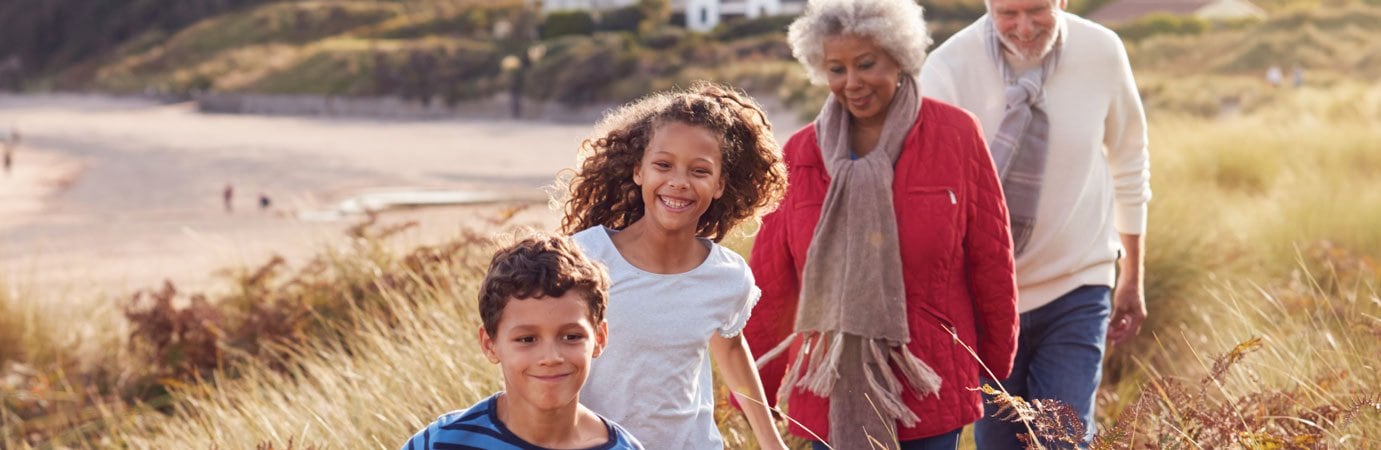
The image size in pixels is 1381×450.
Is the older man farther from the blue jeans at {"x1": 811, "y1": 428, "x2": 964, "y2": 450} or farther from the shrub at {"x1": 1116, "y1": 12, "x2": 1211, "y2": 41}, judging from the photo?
the shrub at {"x1": 1116, "y1": 12, "x2": 1211, "y2": 41}

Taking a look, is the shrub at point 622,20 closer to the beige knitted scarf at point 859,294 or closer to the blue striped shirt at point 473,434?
the beige knitted scarf at point 859,294

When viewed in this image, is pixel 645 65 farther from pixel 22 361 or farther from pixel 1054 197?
pixel 1054 197

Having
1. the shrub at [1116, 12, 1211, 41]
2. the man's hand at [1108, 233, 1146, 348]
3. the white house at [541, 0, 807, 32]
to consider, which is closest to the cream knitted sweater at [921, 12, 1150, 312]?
the man's hand at [1108, 233, 1146, 348]

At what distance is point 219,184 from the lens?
22.8 metres

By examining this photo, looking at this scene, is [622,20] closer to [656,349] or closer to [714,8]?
[714,8]

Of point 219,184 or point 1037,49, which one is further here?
point 219,184

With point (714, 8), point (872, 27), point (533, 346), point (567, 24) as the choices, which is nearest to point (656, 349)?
point (533, 346)

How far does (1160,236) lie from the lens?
684 cm

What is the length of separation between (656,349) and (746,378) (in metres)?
0.32

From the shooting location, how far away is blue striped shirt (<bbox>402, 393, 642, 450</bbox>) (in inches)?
89.4

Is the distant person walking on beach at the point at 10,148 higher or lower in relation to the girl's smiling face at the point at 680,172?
lower

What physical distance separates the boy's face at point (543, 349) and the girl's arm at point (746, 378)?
607 millimetres

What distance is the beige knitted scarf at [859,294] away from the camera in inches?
131

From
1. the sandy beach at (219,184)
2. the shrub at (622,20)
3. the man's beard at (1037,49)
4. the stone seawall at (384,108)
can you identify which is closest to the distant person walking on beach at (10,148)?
the sandy beach at (219,184)
